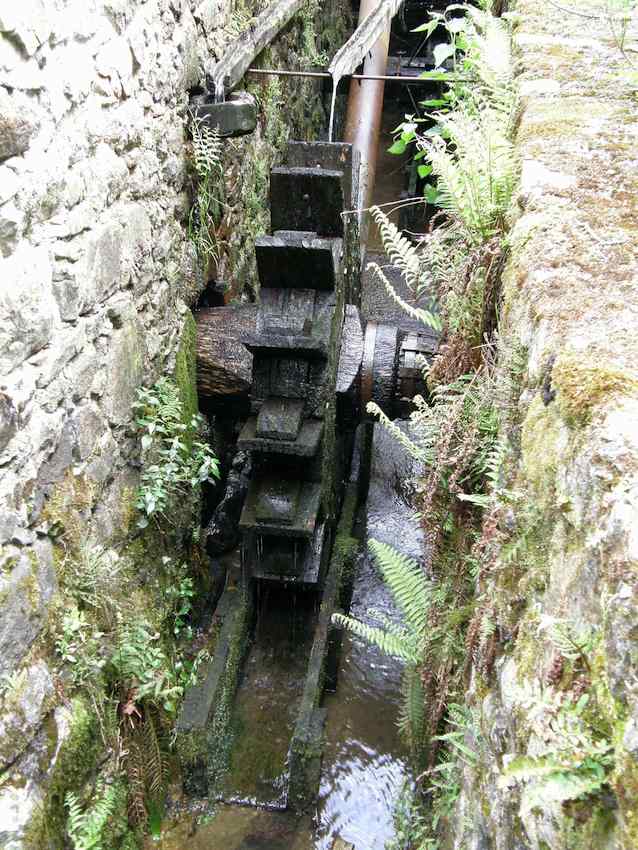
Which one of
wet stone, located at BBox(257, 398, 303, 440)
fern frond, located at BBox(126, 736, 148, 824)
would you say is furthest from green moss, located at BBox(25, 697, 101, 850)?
wet stone, located at BBox(257, 398, 303, 440)

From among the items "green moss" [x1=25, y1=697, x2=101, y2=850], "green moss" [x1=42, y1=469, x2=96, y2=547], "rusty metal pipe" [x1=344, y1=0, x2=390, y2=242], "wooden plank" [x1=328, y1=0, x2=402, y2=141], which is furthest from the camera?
"rusty metal pipe" [x1=344, y1=0, x2=390, y2=242]

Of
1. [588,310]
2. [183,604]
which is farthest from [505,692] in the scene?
[183,604]

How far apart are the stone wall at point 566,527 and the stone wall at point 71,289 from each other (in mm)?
1453

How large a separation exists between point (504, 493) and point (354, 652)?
2.97 metres

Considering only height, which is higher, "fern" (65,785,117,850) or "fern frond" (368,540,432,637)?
"fern frond" (368,540,432,637)

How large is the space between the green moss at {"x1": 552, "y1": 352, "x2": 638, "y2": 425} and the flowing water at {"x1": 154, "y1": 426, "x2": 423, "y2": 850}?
2124 mm

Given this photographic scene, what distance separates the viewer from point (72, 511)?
2.64 metres

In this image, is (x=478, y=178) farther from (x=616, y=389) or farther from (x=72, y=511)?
(x=72, y=511)

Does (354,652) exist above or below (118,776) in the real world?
below

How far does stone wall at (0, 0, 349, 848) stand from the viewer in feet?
7.14

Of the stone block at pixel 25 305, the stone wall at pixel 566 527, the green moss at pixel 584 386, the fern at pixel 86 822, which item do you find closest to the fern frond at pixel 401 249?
the stone wall at pixel 566 527

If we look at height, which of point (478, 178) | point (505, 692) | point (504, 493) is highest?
point (478, 178)

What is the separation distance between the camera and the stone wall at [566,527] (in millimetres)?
785

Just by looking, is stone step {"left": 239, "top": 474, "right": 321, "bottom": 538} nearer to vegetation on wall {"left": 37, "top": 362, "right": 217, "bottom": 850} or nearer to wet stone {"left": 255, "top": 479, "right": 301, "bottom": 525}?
wet stone {"left": 255, "top": 479, "right": 301, "bottom": 525}
